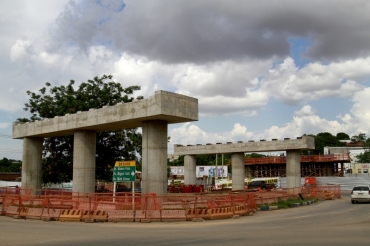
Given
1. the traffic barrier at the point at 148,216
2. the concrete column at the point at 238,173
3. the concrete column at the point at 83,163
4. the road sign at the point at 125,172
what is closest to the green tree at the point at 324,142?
the concrete column at the point at 238,173

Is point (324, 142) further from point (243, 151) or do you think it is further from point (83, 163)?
point (83, 163)

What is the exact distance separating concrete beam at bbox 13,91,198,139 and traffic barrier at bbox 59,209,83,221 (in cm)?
643

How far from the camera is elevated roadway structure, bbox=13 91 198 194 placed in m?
22.8

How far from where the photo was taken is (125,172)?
2261 centimetres

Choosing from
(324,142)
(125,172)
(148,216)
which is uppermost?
(324,142)

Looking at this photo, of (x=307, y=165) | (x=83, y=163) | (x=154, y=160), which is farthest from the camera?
(x=307, y=165)

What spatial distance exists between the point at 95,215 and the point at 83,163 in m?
8.89

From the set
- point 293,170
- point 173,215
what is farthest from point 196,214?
point 293,170

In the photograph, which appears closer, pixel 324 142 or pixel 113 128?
pixel 113 128

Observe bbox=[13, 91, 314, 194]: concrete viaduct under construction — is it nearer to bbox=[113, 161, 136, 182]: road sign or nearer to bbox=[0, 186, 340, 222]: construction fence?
bbox=[113, 161, 136, 182]: road sign

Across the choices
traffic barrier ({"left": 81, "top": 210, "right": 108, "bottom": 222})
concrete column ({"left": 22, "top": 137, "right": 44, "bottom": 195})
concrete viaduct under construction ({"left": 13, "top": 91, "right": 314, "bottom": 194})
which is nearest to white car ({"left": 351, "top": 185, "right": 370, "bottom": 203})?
concrete viaduct under construction ({"left": 13, "top": 91, "right": 314, "bottom": 194})

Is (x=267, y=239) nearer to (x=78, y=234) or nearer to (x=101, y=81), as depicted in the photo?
(x=78, y=234)

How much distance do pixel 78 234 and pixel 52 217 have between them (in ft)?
20.8

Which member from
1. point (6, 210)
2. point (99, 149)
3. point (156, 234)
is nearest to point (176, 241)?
point (156, 234)
